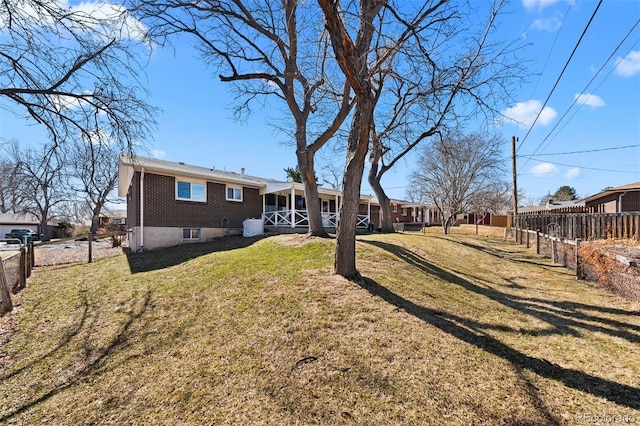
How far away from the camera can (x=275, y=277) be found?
21.1 ft

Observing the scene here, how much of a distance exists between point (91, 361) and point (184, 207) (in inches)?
410

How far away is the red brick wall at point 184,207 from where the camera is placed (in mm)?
12891

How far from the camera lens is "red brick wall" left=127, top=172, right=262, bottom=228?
12891mm

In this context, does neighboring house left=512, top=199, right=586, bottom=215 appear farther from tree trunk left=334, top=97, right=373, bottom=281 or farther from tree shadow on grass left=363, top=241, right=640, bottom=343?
tree trunk left=334, top=97, right=373, bottom=281

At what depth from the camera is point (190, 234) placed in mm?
14156

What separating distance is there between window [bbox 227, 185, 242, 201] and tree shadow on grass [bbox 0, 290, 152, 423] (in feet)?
33.9

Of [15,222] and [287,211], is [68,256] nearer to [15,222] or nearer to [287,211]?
[287,211]

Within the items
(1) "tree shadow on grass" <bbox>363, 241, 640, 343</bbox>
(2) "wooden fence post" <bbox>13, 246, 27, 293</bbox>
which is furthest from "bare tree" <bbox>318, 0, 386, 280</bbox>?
(2) "wooden fence post" <bbox>13, 246, 27, 293</bbox>

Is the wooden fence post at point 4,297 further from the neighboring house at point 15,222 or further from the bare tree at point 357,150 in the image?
the neighboring house at point 15,222

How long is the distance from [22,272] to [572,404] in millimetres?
11212

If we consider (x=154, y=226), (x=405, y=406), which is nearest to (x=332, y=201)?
(x=154, y=226)

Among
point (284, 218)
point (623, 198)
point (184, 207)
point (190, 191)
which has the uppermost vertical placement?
point (190, 191)

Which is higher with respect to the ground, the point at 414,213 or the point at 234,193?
the point at 234,193

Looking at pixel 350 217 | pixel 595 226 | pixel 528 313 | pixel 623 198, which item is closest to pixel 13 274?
pixel 350 217
